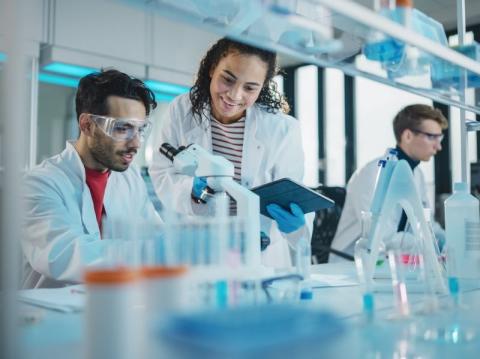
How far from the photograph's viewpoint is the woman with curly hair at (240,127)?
219 centimetres

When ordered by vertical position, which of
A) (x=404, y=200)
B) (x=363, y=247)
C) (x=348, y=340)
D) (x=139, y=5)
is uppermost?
(x=139, y=5)

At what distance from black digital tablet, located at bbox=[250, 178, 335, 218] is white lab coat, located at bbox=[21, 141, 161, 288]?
374 millimetres

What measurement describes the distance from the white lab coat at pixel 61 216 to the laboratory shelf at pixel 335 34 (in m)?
0.70

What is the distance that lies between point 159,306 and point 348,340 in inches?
13.7

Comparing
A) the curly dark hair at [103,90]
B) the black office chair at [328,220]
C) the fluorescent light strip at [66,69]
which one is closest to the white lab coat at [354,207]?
the black office chair at [328,220]

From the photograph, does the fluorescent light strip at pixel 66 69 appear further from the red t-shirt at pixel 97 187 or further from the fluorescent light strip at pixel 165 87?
the red t-shirt at pixel 97 187

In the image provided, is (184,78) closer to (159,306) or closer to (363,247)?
(363,247)

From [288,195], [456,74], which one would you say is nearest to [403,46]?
[456,74]

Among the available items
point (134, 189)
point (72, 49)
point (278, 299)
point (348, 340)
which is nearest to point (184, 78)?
point (72, 49)

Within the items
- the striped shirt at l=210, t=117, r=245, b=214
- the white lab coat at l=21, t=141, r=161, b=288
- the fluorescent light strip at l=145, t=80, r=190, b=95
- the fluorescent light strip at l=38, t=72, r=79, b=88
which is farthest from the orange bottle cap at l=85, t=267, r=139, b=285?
the fluorescent light strip at l=145, t=80, r=190, b=95

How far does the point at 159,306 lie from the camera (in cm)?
70

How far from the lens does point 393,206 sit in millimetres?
1515

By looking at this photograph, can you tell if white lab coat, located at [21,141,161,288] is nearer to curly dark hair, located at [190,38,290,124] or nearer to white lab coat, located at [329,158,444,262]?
curly dark hair, located at [190,38,290,124]

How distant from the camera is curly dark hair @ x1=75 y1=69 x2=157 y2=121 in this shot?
225 cm
